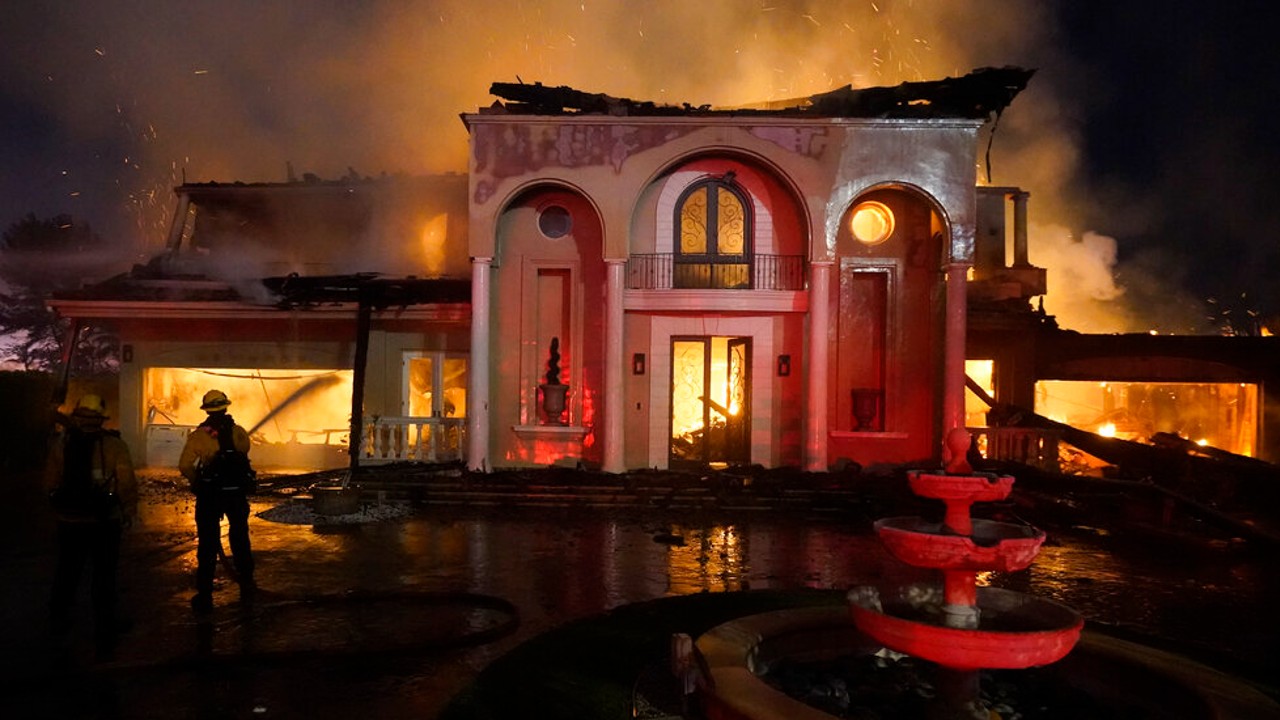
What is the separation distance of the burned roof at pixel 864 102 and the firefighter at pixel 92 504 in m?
11.3

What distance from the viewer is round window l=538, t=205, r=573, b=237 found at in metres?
17.2

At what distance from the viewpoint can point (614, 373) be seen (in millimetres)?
16141

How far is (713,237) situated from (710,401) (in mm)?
3495

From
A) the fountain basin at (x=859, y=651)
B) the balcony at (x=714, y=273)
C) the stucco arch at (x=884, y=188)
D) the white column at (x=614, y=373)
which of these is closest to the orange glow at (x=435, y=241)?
the balcony at (x=714, y=273)

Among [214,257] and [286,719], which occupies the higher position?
[214,257]

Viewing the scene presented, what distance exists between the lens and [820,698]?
16.9 ft

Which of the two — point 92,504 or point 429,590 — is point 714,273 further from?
point 92,504

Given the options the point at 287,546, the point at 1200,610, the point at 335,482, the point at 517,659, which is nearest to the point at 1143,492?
the point at 1200,610

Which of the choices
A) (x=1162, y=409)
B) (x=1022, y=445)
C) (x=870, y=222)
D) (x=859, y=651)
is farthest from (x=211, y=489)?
(x=1162, y=409)

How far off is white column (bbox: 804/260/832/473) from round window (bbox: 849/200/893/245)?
4.78 feet

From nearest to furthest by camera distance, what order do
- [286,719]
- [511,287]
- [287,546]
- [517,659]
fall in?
1. [286,719]
2. [517,659]
3. [287,546]
4. [511,287]

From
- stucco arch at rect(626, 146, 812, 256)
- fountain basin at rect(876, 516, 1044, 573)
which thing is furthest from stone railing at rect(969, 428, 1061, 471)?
fountain basin at rect(876, 516, 1044, 573)

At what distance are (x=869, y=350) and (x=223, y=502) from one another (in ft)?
42.7

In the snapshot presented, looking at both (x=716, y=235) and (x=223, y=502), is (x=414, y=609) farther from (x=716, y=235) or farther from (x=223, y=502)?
(x=716, y=235)
